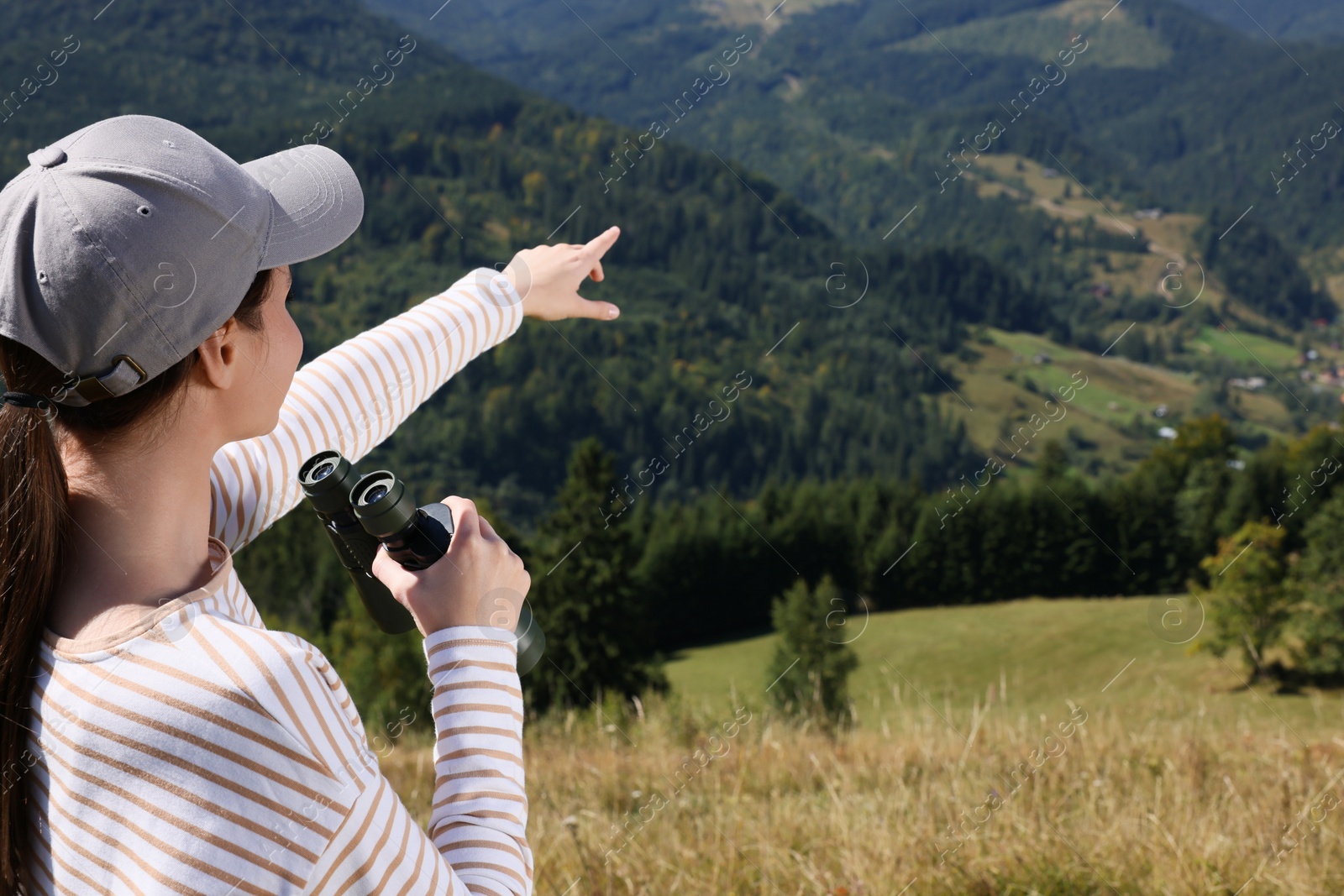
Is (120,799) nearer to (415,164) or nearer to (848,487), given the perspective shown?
(848,487)

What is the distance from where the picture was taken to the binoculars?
51.8 inches

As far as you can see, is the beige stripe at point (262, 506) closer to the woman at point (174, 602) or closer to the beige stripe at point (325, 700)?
the woman at point (174, 602)

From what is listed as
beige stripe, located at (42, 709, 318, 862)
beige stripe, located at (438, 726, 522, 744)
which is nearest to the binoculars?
beige stripe, located at (438, 726, 522, 744)

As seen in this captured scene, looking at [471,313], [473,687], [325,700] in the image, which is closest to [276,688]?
[325,700]

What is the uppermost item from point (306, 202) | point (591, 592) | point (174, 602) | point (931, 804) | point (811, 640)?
point (306, 202)

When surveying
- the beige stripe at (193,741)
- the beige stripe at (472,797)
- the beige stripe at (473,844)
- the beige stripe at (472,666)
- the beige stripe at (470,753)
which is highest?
the beige stripe at (193,741)

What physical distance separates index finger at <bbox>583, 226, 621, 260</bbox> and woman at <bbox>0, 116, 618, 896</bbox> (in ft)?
2.92

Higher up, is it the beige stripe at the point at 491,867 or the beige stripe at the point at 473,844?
the beige stripe at the point at 473,844

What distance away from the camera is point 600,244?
2256 millimetres

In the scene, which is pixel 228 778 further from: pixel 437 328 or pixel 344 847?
pixel 437 328

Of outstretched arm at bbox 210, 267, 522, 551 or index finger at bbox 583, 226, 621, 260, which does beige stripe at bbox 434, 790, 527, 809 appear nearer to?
outstretched arm at bbox 210, 267, 522, 551

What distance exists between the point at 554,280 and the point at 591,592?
93.6ft

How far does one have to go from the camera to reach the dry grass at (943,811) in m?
2.46

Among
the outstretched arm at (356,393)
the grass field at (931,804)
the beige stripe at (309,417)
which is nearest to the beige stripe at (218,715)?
the outstretched arm at (356,393)
